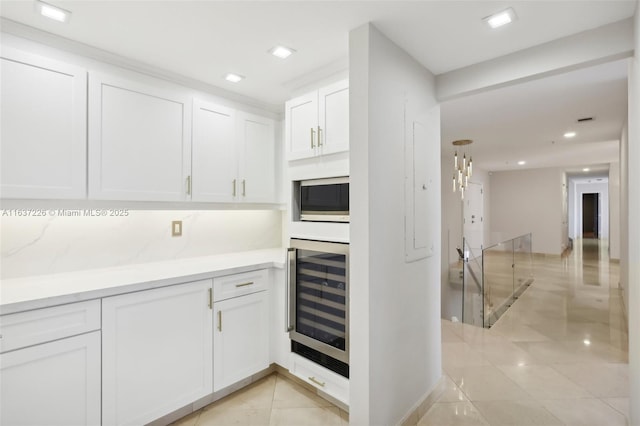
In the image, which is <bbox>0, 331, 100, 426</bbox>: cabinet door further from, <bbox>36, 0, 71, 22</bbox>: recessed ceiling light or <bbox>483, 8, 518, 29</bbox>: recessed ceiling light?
<bbox>483, 8, 518, 29</bbox>: recessed ceiling light

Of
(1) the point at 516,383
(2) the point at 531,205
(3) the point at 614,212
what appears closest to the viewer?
(1) the point at 516,383

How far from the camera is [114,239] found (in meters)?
2.37

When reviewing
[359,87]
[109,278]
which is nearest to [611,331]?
[359,87]

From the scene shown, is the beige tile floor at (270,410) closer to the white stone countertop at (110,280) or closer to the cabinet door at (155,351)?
the cabinet door at (155,351)

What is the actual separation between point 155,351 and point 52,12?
1.93m

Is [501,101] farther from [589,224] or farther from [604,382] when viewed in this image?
[589,224]

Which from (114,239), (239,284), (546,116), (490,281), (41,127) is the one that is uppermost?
(546,116)

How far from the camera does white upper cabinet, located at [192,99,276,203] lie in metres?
2.51

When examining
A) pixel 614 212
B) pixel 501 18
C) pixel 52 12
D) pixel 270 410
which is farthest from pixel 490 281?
pixel 614 212

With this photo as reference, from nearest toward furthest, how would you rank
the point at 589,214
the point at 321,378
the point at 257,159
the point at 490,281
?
the point at 321,378 → the point at 257,159 → the point at 490,281 → the point at 589,214

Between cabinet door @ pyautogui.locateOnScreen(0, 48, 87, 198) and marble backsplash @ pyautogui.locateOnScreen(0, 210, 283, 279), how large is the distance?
41 centimetres

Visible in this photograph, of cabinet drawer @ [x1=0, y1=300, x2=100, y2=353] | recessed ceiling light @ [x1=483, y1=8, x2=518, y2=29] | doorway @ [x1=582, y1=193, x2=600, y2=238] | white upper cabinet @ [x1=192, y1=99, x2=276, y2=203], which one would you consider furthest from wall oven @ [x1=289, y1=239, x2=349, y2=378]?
doorway @ [x1=582, y1=193, x2=600, y2=238]

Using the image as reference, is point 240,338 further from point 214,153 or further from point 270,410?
point 214,153

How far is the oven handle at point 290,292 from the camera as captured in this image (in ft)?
7.94
